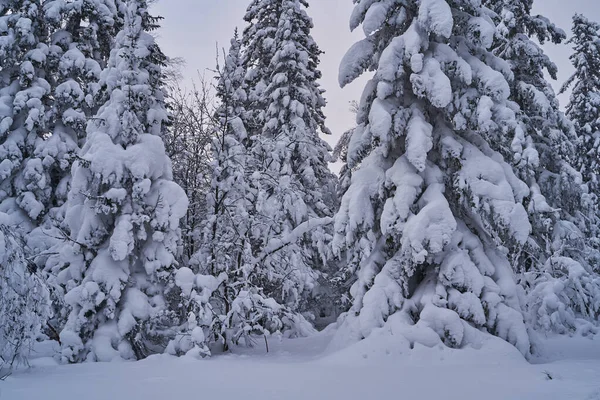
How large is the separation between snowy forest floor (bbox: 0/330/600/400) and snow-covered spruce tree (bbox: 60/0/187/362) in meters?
1.07

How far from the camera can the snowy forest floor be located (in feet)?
15.5

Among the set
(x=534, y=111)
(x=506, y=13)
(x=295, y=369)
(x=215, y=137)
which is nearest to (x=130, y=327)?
(x=295, y=369)

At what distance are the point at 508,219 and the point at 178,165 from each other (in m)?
11.1

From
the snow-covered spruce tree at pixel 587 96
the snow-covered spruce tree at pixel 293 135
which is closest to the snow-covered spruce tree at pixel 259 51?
the snow-covered spruce tree at pixel 293 135

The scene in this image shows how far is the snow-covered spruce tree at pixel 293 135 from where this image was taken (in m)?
13.4

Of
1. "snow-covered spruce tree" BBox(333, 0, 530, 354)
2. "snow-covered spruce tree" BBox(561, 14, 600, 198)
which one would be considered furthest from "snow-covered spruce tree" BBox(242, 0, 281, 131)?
"snow-covered spruce tree" BBox(561, 14, 600, 198)

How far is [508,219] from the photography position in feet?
23.8

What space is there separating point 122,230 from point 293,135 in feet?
25.7

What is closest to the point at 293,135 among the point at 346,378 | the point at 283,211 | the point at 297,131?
the point at 297,131

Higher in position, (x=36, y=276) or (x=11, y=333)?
(x=36, y=276)

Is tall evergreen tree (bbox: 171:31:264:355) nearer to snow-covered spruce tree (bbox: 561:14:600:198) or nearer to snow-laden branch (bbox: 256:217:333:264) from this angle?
snow-laden branch (bbox: 256:217:333:264)

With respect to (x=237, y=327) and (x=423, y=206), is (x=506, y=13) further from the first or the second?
(x=237, y=327)

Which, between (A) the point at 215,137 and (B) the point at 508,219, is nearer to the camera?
(B) the point at 508,219

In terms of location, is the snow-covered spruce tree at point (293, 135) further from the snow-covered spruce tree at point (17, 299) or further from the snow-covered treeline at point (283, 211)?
the snow-covered spruce tree at point (17, 299)
